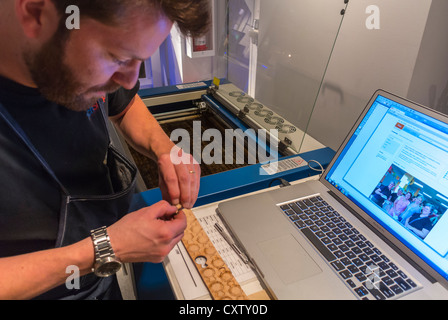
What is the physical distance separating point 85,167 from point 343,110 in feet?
5.58

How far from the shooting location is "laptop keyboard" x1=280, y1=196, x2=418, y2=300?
64cm

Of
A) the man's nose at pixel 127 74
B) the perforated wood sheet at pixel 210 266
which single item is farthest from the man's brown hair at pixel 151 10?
the perforated wood sheet at pixel 210 266

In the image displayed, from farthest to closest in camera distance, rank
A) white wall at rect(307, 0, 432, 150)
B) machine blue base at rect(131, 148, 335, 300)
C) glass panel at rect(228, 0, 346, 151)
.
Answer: white wall at rect(307, 0, 432, 150)
glass panel at rect(228, 0, 346, 151)
machine blue base at rect(131, 148, 335, 300)

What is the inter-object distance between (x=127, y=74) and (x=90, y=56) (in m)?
0.10

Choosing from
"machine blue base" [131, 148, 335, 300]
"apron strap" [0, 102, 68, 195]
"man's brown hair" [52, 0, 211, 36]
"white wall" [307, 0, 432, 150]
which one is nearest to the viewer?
"man's brown hair" [52, 0, 211, 36]

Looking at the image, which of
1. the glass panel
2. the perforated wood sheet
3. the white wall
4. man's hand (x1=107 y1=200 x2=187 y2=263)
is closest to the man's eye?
man's hand (x1=107 y1=200 x2=187 y2=263)

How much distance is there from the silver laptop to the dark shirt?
43 cm

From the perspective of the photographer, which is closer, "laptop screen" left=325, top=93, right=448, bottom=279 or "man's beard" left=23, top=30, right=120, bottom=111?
"man's beard" left=23, top=30, right=120, bottom=111

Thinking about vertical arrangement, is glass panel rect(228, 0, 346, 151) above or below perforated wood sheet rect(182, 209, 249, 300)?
above

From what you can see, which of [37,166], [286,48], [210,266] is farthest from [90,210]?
[286,48]

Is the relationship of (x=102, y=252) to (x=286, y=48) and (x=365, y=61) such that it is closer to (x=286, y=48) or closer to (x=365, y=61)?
(x=286, y=48)

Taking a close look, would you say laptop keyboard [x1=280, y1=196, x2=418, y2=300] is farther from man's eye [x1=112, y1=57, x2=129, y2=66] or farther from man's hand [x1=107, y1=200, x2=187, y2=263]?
man's eye [x1=112, y1=57, x2=129, y2=66]

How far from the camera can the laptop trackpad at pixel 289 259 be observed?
0.67m

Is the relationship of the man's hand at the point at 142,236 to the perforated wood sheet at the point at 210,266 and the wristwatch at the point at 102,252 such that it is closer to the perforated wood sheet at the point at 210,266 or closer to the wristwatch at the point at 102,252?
the wristwatch at the point at 102,252
